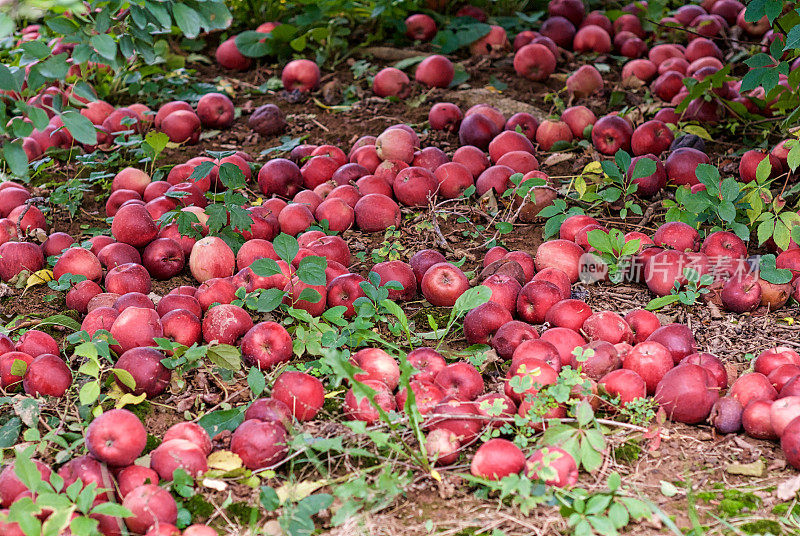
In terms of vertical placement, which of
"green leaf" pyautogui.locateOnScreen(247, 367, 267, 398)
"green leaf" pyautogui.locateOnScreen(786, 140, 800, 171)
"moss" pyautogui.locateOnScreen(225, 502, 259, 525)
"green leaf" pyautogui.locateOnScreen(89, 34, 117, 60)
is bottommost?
"moss" pyautogui.locateOnScreen(225, 502, 259, 525)

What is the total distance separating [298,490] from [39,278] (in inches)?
78.9

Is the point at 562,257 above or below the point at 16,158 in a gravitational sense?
below

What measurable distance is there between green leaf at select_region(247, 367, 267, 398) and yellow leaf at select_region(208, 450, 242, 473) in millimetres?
268

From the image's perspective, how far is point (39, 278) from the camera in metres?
3.57

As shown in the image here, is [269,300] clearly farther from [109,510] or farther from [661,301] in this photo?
[661,301]

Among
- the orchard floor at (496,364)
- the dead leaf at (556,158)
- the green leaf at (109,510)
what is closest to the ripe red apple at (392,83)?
the orchard floor at (496,364)

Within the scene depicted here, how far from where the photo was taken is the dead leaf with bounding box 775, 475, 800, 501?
7.48ft

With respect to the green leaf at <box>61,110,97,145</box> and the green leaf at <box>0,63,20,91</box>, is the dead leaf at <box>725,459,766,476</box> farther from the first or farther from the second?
the green leaf at <box>0,63,20,91</box>

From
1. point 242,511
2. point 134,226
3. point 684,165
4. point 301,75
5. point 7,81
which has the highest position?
point 7,81

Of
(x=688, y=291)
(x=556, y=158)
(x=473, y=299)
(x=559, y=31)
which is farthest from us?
(x=559, y=31)

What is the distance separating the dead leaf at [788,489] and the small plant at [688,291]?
1007 mm

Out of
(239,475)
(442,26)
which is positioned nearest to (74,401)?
(239,475)

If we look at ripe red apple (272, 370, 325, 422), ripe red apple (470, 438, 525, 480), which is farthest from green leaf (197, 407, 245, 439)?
ripe red apple (470, 438, 525, 480)

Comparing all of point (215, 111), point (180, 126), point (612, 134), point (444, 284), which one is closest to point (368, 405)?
point (444, 284)
